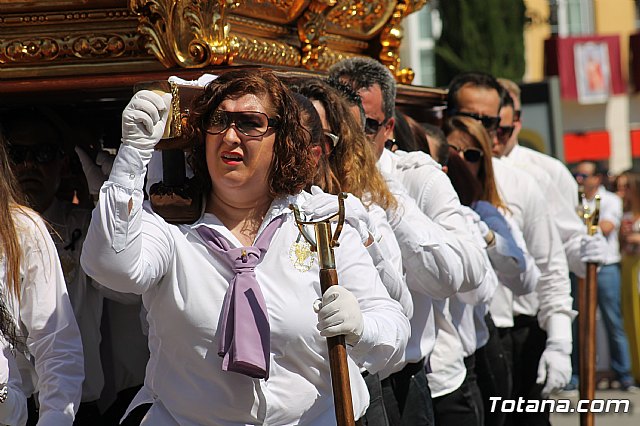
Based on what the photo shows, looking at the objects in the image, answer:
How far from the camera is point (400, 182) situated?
5.03 m

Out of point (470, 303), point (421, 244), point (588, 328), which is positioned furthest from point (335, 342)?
point (588, 328)

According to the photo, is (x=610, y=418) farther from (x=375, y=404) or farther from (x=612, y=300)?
(x=375, y=404)

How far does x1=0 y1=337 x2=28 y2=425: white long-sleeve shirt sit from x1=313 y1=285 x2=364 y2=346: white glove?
91cm

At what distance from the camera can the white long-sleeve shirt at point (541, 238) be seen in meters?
6.59

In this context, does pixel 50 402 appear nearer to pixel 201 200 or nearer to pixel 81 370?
pixel 81 370

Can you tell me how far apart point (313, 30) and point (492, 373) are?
5.86ft

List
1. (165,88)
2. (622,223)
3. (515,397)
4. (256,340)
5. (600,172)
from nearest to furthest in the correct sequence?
(256,340) < (165,88) < (515,397) < (622,223) < (600,172)

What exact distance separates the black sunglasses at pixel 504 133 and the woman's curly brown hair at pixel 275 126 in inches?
127

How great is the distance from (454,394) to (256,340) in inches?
77.5

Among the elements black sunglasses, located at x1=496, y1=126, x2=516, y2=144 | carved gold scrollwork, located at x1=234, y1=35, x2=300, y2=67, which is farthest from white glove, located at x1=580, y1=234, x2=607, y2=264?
carved gold scrollwork, located at x1=234, y1=35, x2=300, y2=67

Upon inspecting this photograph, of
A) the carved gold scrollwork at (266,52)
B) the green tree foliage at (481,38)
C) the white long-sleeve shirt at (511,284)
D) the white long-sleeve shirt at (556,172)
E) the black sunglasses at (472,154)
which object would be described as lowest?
the white long-sleeve shirt at (511,284)

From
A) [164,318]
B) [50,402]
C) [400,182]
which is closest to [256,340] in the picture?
[164,318]

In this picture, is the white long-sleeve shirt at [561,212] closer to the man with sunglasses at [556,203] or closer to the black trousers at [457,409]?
the man with sunglasses at [556,203]

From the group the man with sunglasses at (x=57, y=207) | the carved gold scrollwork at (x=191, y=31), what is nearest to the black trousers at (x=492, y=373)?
the man with sunglasses at (x=57, y=207)
